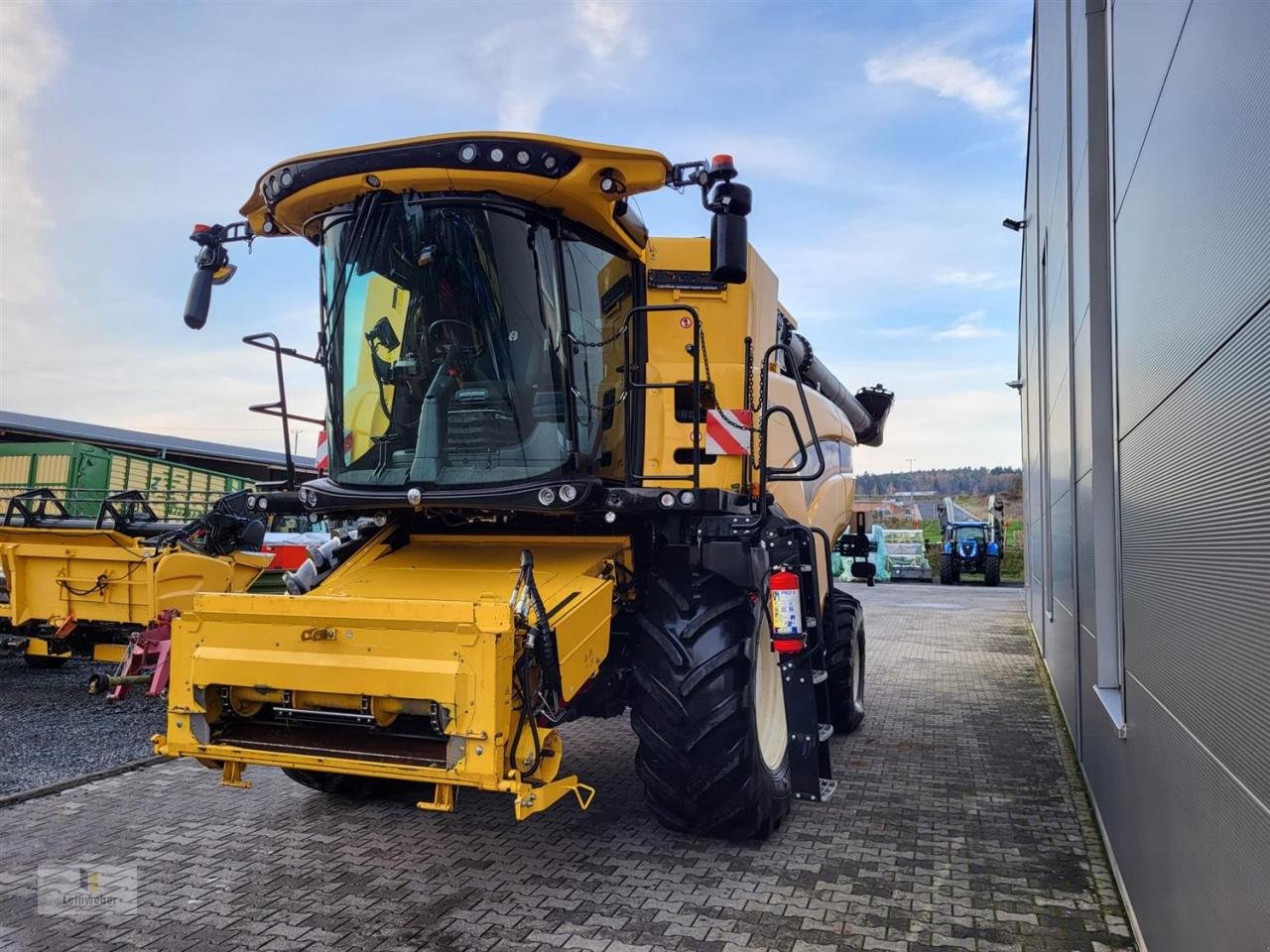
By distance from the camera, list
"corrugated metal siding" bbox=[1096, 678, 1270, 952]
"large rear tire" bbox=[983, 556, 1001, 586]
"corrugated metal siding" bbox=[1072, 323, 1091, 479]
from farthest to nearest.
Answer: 1. "large rear tire" bbox=[983, 556, 1001, 586]
2. "corrugated metal siding" bbox=[1072, 323, 1091, 479]
3. "corrugated metal siding" bbox=[1096, 678, 1270, 952]

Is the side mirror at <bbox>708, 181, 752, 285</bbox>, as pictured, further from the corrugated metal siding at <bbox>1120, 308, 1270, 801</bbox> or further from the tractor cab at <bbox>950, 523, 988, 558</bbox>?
the tractor cab at <bbox>950, 523, 988, 558</bbox>

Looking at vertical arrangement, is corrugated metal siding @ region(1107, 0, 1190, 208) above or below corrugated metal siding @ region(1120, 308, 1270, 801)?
above

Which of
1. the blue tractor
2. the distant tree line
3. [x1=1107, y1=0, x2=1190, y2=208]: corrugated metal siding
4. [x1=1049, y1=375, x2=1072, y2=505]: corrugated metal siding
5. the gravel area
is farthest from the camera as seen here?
the distant tree line

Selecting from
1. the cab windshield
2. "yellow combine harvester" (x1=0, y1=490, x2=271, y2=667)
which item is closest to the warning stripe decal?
the cab windshield

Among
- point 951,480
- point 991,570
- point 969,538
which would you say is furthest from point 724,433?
point 951,480

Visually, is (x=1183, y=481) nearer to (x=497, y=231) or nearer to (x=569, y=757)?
(x=497, y=231)

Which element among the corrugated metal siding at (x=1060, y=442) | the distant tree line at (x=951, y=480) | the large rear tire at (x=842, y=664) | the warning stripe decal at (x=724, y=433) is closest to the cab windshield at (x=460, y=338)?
the warning stripe decal at (x=724, y=433)

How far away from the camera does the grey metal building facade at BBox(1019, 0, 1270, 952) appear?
204 cm

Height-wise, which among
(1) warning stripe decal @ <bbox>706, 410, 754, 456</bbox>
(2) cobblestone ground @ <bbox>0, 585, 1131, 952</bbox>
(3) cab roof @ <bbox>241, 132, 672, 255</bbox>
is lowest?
(2) cobblestone ground @ <bbox>0, 585, 1131, 952</bbox>

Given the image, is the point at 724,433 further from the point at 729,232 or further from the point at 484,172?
the point at 484,172

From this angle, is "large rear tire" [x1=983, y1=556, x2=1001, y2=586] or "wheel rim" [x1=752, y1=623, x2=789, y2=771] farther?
"large rear tire" [x1=983, y1=556, x2=1001, y2=586]

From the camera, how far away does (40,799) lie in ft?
16.4

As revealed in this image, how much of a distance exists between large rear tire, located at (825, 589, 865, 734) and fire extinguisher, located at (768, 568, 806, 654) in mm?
2319

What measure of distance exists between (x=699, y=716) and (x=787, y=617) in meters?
0.65
